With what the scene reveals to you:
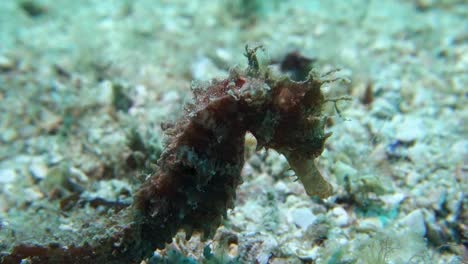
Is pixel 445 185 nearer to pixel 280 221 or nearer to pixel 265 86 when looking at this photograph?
pixel 280 221

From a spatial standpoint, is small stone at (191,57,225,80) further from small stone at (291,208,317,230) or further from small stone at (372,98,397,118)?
small stone at (291,208,317,230)

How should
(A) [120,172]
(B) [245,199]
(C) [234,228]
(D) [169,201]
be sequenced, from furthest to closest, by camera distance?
(A) [120,172]
(B) [245,199]
(C) [234,228]
(D) [169,201]

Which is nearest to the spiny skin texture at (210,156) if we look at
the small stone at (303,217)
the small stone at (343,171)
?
the small stone at (303,217)

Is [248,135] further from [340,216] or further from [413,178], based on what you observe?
[413,178]

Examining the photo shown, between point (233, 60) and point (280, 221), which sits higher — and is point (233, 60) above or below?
above

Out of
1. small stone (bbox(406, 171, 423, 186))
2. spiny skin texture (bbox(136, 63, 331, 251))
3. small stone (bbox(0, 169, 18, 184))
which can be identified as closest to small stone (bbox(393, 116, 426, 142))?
small stone (bbox(406, 171, 423, 186))

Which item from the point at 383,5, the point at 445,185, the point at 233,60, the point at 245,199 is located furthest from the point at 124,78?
the point at 383,5
